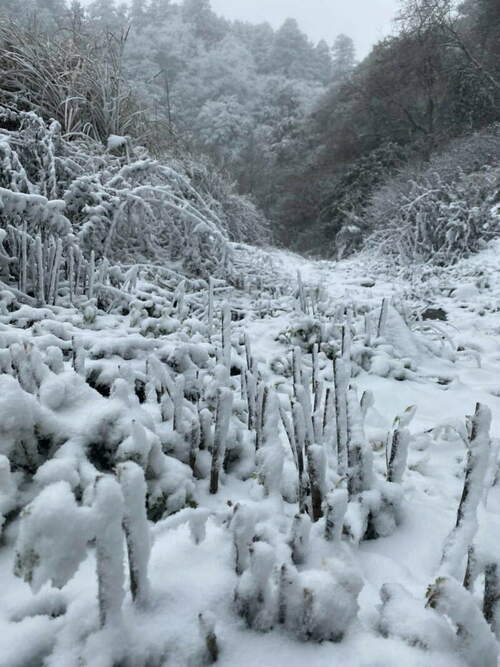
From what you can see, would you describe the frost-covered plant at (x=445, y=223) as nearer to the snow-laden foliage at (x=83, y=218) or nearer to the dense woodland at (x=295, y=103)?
the dense woodland at (x=295, y=103)

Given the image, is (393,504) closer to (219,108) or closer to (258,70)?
(219,108)

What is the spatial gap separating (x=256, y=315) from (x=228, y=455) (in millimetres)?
2250

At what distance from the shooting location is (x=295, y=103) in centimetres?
2244

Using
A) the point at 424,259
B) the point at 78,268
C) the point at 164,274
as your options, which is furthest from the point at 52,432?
the point at 424,259

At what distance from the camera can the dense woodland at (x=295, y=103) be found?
15.7 feet

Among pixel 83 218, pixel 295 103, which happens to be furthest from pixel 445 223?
pixel 295 103

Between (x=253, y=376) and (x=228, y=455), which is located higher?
(x=253, y=376)

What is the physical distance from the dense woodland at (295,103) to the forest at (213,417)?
0.29ft

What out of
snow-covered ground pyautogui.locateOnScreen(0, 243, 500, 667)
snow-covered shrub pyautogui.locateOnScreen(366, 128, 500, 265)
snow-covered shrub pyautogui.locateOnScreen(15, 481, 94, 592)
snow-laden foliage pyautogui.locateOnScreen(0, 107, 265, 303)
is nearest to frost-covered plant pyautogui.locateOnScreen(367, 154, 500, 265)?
snow-covered shrub pyautogui.locateOnScreen(366, 128, 500, 265)

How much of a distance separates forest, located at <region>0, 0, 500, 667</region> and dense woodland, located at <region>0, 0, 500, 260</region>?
0.09m

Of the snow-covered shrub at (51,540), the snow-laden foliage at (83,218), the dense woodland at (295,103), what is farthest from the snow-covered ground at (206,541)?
the dense woodland at (295,103)

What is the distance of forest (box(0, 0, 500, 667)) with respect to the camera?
0.59m

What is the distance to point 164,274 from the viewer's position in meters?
3.69

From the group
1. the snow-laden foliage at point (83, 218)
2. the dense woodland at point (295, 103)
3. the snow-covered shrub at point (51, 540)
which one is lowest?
the snow-covered shrub at point (51, 540)
